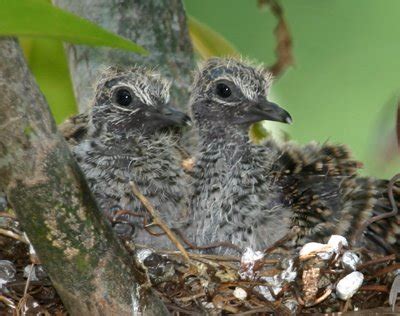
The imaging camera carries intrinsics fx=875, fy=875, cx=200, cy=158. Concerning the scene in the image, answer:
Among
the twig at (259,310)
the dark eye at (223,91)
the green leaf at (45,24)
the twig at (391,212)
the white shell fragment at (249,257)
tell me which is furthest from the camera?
the dark eye at (223,91)

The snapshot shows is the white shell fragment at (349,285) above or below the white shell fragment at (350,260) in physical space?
below

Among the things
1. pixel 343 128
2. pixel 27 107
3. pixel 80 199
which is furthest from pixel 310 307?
pixel 343 128

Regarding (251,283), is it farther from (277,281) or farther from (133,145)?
(133,145)

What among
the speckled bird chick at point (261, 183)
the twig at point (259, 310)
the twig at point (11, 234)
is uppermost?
the speckled bird chick at point (261, 183)

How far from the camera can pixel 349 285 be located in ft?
7.34

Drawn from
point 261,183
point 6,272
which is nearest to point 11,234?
point 6,272

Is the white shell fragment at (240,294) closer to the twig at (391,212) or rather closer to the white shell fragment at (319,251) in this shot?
the white shell fragment at (319,251)

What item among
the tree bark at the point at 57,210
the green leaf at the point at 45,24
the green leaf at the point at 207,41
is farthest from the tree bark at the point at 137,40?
the green leaf at the point at 45,24

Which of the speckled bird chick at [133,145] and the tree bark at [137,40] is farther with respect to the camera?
the tree bark at [137,40]

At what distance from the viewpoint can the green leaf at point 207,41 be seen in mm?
→ 3328

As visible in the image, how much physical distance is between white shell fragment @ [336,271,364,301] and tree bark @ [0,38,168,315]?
0.58 m

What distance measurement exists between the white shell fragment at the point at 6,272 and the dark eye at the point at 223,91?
95 cm

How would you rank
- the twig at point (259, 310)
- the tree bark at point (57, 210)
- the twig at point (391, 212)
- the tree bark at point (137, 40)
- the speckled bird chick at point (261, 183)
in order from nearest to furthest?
the tree bark at point (57, 210), the twig at point (259, 310), the twig at point (391, 212), the speckled bird chick at point (261, 183), the tree bark at point (137, 40)

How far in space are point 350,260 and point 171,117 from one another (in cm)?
85
